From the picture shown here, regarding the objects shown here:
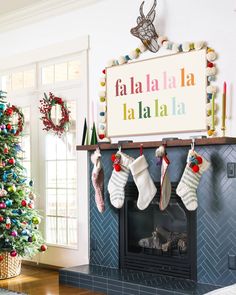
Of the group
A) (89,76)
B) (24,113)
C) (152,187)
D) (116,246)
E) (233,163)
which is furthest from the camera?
(24,113)

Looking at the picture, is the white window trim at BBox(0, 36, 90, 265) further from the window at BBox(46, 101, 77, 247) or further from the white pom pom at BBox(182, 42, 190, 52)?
the white pom pom at BBox(182, 42, 190, 52)

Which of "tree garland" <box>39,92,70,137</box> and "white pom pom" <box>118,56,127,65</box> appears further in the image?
"tree garland" <box>39,92,70,137</box>

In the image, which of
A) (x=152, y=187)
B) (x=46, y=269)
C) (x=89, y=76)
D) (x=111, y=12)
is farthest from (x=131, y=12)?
(x=46, y=269)

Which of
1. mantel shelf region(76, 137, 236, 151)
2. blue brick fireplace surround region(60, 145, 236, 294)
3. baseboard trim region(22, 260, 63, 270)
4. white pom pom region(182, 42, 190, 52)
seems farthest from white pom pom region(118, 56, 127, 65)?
baseboard trim region(22, 260, 63, 270)

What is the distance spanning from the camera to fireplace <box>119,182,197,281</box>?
4457mm

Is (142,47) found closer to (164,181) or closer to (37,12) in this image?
(164,181)

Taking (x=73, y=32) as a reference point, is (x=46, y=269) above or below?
below

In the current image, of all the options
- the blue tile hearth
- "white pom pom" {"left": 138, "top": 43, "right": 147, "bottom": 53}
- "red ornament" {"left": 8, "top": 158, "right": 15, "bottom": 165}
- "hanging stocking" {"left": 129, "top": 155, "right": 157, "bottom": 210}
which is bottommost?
the blue tile hearth

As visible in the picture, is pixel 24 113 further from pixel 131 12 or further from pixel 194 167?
pixel 194 167

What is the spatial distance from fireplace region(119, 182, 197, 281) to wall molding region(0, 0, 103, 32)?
2033 mm

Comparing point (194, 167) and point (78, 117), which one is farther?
point (78, 117)

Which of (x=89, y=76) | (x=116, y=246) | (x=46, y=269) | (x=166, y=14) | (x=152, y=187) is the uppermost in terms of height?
(x=166, y=14)

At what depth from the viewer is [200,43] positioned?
439cm

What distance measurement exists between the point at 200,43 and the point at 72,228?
2.44 metres
